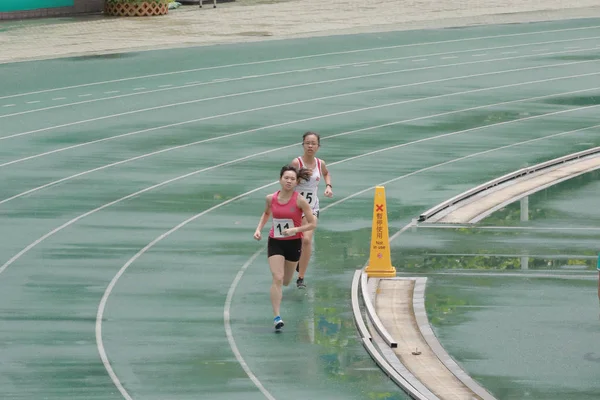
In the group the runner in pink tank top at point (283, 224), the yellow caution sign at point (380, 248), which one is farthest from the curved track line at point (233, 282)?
the yellow caution sign at point (380, 248)

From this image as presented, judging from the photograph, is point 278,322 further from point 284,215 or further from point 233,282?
point 233,282

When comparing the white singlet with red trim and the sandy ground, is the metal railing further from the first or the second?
the sandy ground

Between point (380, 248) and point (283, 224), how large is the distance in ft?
8.56

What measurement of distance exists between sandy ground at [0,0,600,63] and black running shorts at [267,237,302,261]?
73.3 ft

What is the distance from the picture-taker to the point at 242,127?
28625mm

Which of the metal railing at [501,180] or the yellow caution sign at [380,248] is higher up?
the yellow caution sign at [380,248]

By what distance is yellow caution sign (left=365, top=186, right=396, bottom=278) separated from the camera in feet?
59.3

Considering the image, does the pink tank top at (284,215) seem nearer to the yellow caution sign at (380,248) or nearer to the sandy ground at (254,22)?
the yellow caution sign at (380,248)

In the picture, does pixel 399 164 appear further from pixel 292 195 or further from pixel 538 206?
pixel 292 195

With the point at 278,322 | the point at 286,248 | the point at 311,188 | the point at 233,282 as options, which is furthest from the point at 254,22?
the point at 278,322

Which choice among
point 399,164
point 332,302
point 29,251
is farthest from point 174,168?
point 332,302

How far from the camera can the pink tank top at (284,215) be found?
15.8 meters

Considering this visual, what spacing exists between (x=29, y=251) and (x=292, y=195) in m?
5.13

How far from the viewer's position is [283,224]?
52.0ft
